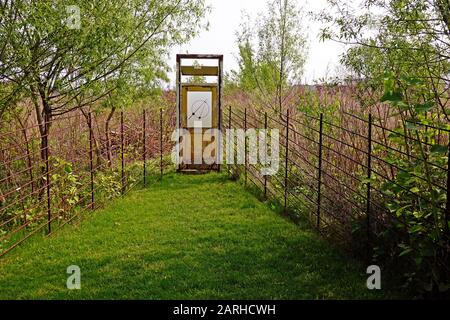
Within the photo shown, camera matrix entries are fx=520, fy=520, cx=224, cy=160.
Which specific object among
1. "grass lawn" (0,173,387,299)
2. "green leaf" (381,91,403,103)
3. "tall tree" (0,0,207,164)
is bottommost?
"grass lawn" (0,173,387,299)

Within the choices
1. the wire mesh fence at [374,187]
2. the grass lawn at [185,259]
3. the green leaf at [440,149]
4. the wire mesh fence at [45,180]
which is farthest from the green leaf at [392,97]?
the wire mesh fence at [45,180]

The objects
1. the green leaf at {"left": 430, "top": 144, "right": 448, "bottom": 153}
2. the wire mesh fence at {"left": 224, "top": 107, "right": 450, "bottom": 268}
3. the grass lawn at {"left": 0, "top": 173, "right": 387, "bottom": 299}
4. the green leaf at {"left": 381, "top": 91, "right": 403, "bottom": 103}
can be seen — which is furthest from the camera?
the grass lawn at {"left": 0, "top": 173, "right": 387, "bottom": 299}

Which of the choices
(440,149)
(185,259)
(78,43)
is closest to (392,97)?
(440,149)

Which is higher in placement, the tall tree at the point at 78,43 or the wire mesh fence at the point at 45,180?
the tall tree at the point at 78,43

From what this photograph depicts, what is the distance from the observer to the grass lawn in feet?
13.5

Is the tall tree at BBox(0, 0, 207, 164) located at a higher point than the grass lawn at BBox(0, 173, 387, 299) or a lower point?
higher

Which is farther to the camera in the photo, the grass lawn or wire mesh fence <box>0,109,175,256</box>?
wire mesh fence <box>0,109,175,256</box>

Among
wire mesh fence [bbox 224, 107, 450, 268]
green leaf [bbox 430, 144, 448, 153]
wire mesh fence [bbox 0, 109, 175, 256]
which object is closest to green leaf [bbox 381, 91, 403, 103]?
wire mesh fence [bbox 224, 107, 450, 268]

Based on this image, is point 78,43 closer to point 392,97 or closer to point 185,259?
point 185,259

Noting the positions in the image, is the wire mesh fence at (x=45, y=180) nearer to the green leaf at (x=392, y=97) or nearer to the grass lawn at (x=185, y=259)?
the grass lawn at (x=185, y=259)

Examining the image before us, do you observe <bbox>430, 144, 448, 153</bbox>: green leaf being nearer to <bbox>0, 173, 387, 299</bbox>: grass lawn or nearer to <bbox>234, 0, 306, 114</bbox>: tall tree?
<bbox>0, 173, 387, 299</bbox>: grass lawn

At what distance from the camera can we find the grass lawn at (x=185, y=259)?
4105 millimetres

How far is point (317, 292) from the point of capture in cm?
402

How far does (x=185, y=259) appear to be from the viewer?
4.90 metres
